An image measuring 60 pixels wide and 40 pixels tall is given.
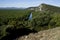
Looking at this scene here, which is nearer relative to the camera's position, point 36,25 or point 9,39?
point 9,39

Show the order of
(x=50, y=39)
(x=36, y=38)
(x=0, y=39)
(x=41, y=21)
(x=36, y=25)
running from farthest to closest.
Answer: (x=41, y=21) < (x=36, y=25) < (x=0, y=39) < (x=36, y=38) < (x=50, y=39)

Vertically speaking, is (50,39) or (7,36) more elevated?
(50,39)

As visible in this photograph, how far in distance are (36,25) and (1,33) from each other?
1692cm

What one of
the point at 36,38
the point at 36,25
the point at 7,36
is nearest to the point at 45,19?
the point at 36,25

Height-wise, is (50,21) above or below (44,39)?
below

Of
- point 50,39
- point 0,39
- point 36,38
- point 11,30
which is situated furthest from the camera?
point 11,30

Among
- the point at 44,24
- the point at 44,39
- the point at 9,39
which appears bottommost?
the point at 44,24

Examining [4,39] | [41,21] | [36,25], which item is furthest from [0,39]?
[41,21]

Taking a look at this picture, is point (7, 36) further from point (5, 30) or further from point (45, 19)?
point (45, 19)

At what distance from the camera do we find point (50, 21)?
1486 inches

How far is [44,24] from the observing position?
37.2 metres

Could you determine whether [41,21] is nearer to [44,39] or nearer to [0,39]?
[0,39]

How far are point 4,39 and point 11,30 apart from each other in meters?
3.71

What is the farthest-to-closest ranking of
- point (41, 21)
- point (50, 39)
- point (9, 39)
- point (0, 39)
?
point (41, 21)
point (9, 39)
point (0, 39)
point (50, 39)
